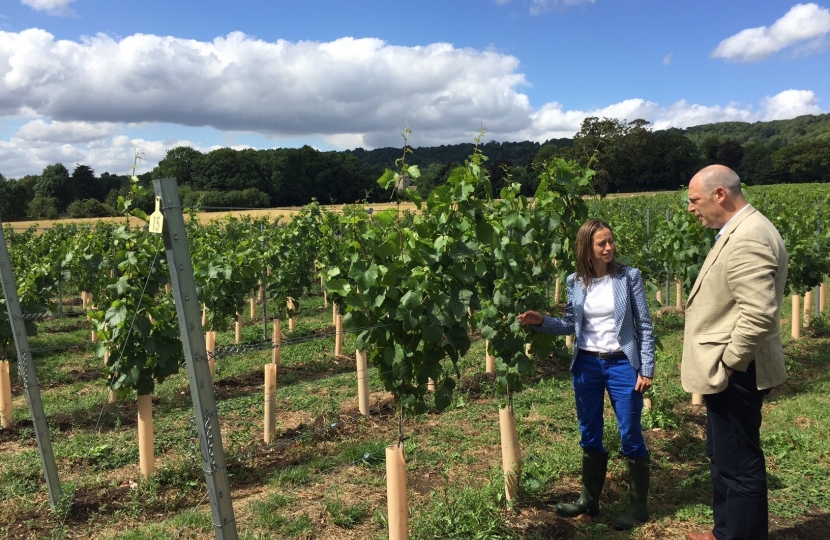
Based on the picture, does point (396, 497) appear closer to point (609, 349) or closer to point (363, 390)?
point (609, 349)

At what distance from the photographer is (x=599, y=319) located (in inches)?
139

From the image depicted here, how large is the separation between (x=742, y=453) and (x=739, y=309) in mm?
755

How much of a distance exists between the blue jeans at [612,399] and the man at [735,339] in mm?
427

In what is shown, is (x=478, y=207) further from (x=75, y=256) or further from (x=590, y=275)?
(x=75, y=256)

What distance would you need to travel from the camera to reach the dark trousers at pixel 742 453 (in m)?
2.95

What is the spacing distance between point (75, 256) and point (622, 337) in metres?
10.9

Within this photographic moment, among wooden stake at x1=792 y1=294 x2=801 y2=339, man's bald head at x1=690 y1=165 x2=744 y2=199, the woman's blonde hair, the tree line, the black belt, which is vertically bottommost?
wooden stake at x1=792 y1=294 x2=801 y2=339

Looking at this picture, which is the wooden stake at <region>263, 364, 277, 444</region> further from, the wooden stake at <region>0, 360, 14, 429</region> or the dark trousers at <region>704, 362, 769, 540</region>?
the dark trousers at <region>704, 362, 769, 540</region>

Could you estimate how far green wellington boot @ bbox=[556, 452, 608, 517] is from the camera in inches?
146

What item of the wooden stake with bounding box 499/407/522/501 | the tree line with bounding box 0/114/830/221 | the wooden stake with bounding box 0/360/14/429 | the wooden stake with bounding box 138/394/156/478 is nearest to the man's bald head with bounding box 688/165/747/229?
the wooden stake with bounding box 499/407/522/501

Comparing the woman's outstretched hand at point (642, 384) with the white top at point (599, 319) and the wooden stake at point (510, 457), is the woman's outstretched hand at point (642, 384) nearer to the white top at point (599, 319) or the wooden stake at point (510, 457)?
the white top at point (599, 319)

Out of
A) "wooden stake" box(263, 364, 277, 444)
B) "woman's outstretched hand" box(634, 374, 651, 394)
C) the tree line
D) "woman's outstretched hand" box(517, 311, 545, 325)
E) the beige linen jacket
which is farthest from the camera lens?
the tree line

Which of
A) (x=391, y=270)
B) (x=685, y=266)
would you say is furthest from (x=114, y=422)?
(x=685, y=266)

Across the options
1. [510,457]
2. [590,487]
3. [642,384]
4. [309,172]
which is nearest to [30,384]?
[510,457]
